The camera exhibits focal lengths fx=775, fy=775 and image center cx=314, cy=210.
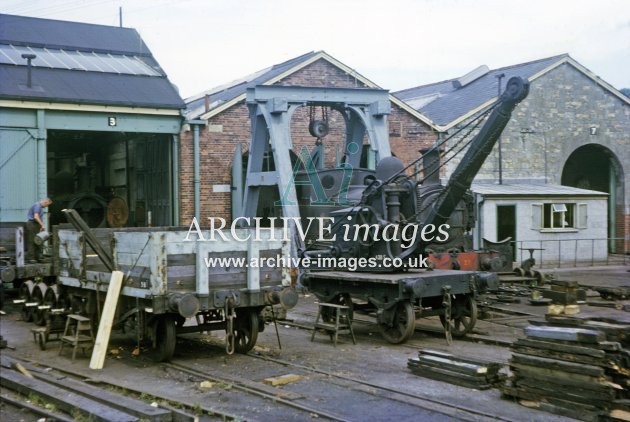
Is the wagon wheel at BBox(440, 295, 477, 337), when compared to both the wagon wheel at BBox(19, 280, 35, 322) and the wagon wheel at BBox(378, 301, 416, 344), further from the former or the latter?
the wagon wheel at BBox(19, 280, 35, 322)

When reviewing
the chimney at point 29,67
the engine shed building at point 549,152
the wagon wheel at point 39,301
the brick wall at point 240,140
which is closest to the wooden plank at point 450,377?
the wagon wheel at point 39,301

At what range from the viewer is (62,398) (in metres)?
7.99

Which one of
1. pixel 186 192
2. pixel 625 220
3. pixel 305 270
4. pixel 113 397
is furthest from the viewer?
pixel 625 220

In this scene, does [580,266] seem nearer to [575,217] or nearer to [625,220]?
[575,217]

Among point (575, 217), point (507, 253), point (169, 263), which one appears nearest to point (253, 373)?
point (169, 263)

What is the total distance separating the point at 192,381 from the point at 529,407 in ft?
12.6

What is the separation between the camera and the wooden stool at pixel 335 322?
11.8 meters

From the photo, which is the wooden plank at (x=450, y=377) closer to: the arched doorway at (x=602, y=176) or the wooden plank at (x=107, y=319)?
the wooden plank at (x=107, y=319)

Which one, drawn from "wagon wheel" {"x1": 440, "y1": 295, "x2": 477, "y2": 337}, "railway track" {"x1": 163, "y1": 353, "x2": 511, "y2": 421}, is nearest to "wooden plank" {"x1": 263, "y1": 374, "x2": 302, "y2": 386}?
"railway track" {"x1": 163, "y1": 353, "x2": 511, "y2": 421}

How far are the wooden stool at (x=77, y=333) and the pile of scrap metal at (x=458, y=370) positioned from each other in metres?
4.46

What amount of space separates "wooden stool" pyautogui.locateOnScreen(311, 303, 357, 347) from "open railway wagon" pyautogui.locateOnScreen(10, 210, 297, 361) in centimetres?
134

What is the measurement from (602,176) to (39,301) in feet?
77.1

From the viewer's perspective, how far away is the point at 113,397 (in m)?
7.89

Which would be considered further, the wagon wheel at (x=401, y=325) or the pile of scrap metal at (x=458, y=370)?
the wagon wheel at (x=401, y=325)
